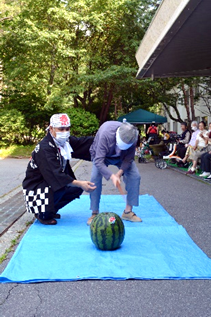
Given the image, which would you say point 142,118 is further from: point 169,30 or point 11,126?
point 169,30

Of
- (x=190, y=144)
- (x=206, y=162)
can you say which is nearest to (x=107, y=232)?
(x=206, y=162)

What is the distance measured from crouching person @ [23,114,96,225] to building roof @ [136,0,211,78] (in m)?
3.50

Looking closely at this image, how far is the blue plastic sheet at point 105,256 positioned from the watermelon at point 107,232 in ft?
0.30

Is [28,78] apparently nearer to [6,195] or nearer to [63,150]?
[6,195]

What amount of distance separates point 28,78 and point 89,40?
5.49 m

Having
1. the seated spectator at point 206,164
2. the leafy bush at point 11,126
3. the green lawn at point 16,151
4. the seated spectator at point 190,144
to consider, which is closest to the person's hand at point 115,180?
the seated spectator at point 206,164

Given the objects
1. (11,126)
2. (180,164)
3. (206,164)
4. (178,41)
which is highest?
(178,41)

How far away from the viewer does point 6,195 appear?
30.0 feet

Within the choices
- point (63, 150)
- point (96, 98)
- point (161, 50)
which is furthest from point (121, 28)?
point (63, 150)

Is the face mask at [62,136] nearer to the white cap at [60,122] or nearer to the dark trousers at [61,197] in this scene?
the white cap at [60,122]

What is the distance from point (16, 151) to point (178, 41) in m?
14.8

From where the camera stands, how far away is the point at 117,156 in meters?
5.96

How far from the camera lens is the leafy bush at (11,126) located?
79.7 feet

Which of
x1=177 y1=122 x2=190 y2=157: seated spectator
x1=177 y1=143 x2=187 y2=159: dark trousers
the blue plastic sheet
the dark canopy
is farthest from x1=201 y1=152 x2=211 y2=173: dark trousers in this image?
the dark canopy
